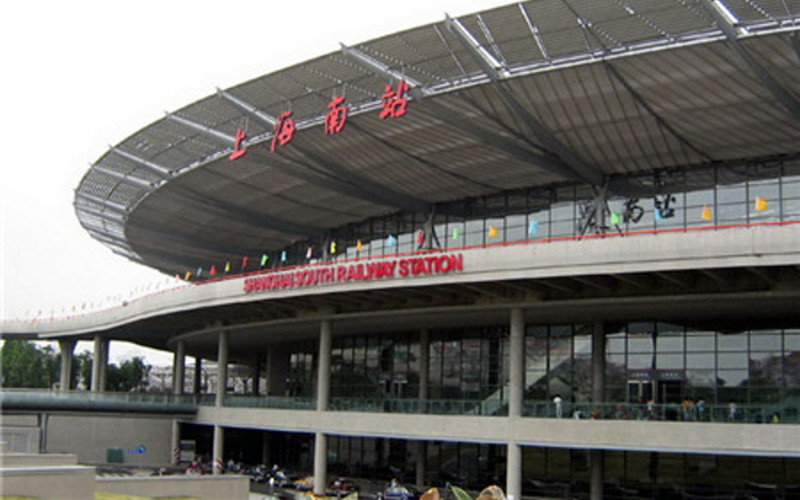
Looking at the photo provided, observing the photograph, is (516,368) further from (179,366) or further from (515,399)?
(179,366)

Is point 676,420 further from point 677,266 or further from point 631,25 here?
point 631,25

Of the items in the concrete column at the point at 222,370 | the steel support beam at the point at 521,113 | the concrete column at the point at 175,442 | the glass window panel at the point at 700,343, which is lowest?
the concrete column at the point at 175,442

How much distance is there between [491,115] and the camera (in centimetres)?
3978

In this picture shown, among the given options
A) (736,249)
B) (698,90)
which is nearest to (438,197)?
(698,90)

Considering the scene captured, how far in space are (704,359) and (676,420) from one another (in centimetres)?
842

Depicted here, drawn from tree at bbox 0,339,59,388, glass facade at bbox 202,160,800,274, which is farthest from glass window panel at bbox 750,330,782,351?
tree at bbox 0,339,59,388

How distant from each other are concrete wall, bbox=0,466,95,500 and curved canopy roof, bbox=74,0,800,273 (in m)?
21.4

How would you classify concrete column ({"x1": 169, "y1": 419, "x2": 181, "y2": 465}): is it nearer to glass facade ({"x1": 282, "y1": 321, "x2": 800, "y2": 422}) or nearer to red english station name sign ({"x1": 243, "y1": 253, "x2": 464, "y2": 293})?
glass facade ({"x1": 282, "y1": 321, "x2": 800, "y2": 422})

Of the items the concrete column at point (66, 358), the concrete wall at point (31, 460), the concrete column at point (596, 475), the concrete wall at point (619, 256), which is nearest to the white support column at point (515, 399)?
the concrete wall at point (619, 256)

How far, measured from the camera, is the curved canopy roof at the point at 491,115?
109ft

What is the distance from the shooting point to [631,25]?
33.0 meters

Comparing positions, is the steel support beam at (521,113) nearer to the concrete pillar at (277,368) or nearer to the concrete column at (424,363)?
the concrete column at (424,363)

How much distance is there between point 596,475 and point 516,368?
25.7ft

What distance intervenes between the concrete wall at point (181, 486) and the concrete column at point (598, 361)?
64.7 feet
